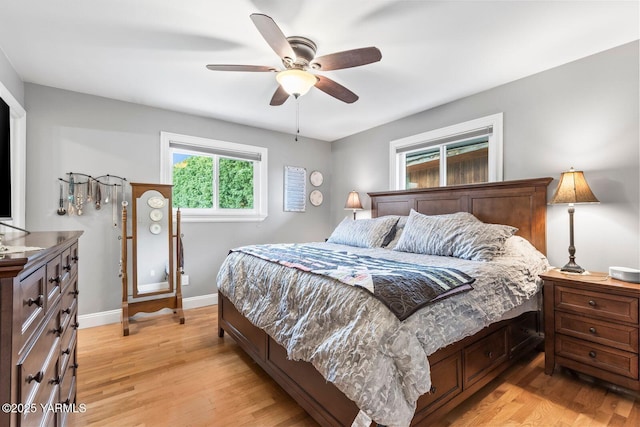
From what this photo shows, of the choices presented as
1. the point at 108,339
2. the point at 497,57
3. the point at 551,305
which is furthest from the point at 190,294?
the point at 497,57

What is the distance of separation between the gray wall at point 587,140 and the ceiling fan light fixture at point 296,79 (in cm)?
203

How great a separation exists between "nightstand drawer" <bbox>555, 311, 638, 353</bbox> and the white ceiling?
2.01 m

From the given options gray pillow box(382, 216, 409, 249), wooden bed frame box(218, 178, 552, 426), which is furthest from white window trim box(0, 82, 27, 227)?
gray pillow box(382, 216, 409, 249)

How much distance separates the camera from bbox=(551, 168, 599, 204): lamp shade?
211 cm

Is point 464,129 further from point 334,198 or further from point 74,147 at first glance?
point 74,147

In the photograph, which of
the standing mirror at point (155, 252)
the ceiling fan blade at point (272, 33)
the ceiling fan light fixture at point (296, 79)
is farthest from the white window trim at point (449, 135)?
the standing mirror at point (155, 252)

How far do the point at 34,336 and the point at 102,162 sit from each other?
2798 mm

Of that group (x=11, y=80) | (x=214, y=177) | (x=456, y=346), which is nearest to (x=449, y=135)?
(x=456, y=346)

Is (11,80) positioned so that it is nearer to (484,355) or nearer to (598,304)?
(484,355)

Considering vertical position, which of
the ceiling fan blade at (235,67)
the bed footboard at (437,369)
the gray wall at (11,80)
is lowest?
the bed footboard at (437,369)

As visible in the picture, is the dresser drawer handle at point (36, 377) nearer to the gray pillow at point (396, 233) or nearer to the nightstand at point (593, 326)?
the gray pillow at point (396, 233)

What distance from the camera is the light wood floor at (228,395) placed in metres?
1.64

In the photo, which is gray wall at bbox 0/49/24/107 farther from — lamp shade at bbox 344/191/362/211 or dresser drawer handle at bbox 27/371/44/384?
lamp shade at bbox 344/191/362/211

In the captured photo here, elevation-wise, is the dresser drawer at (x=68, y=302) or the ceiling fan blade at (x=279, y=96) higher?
the ceiling fan blade at (x=279, y=96)
